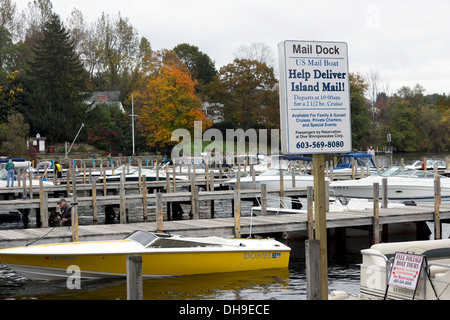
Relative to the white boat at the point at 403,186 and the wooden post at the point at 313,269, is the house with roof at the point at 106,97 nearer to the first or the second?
the white boat at the point at 403,186

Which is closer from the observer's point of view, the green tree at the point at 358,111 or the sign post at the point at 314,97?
the sign post at the point at 314,97

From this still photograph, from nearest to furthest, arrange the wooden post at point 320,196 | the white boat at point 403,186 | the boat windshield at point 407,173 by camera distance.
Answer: the wooden post at point 320,196 → the white boat at point 403,186 → the boat windshield at point 407,173

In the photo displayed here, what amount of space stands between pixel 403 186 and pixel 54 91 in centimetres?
5006

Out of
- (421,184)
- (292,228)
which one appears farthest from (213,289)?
(421,184)

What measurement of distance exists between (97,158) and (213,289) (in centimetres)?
5296

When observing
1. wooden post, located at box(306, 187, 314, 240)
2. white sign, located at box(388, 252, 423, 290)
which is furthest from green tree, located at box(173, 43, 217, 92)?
white sign, located at box(388, 252, 423, 290)

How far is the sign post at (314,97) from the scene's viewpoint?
6.50 meters

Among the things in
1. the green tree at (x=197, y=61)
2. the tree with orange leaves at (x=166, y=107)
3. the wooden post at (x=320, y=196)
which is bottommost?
the wooden post at (x=320, y=196)

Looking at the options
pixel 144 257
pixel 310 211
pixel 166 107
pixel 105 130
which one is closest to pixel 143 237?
pixel 144 257

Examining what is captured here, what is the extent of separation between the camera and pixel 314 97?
6.59 metres

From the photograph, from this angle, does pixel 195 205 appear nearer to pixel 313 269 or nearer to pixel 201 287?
pixel 201 287

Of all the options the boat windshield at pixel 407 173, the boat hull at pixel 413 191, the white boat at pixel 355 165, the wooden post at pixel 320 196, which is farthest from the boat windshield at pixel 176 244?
the white boat at pixel 355 165

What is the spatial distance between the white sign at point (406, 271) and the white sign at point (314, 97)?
290 centimetres

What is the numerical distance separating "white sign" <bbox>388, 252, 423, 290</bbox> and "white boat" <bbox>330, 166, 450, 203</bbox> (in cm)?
1886
